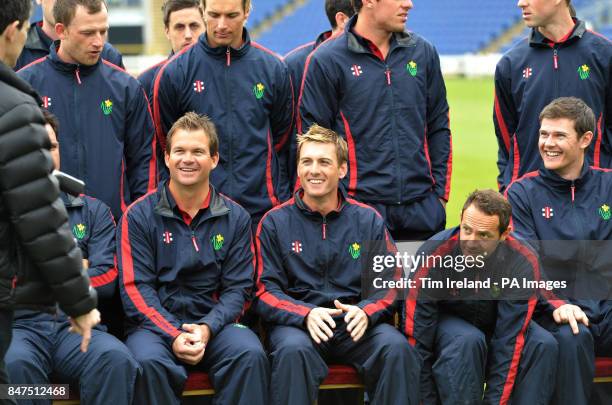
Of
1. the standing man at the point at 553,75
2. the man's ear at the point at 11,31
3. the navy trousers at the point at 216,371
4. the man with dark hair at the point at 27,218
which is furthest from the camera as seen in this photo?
the standing man at the point at 553,75

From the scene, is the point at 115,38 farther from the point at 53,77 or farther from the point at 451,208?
the point at 53,77

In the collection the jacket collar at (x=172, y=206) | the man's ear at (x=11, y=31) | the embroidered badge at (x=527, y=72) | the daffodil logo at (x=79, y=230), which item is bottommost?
the daffodil logo at (x=79, y=230)

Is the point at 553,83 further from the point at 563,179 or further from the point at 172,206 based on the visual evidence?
the point at 172,206

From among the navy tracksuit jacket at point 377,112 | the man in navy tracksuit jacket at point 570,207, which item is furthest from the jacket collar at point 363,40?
the man in navy tracksuit jacket at point 570,207

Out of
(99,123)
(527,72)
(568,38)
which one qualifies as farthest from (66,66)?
(568,38)

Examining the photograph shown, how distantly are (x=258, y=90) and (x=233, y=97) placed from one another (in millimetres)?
156

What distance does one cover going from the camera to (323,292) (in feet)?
16.6

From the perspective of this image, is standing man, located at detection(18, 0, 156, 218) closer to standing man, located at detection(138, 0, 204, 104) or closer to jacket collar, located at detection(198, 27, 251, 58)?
jacket collar, located at detection(198, 27, 251, 58)

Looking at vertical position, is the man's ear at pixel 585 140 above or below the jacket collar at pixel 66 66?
below

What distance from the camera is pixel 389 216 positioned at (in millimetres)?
5695

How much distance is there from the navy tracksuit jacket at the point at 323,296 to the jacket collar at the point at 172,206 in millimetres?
261

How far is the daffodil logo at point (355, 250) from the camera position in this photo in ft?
16.8

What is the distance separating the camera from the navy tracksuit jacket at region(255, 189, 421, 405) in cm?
465

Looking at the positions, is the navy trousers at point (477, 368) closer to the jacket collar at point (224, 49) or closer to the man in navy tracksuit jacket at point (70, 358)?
the man in navy tracksuit jacket at point (70, 358)
